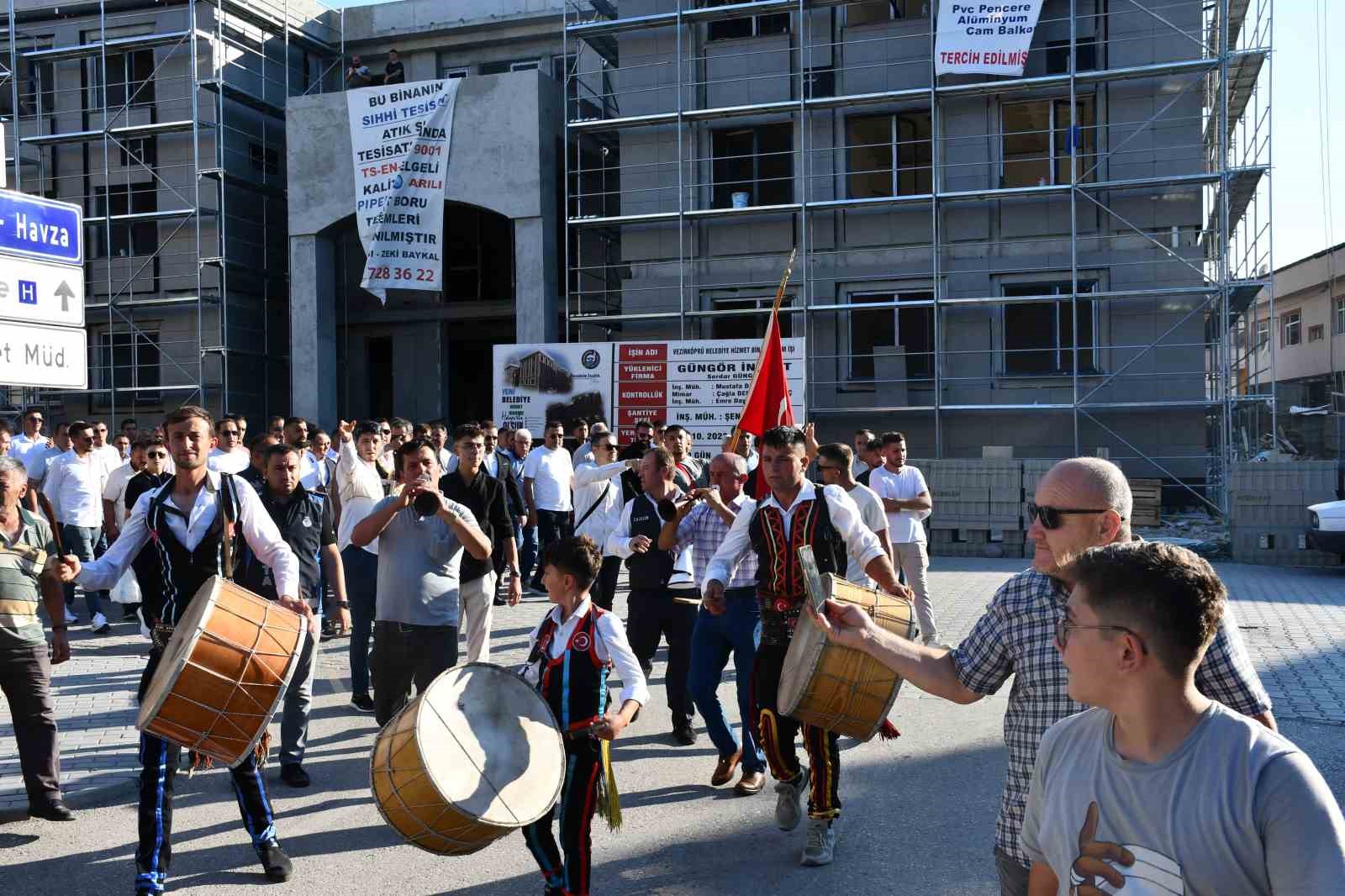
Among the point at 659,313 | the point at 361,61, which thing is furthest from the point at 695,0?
the point at 361,61

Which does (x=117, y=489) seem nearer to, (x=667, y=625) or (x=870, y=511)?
(x=667, y=625)

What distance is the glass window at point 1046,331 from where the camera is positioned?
21516mm

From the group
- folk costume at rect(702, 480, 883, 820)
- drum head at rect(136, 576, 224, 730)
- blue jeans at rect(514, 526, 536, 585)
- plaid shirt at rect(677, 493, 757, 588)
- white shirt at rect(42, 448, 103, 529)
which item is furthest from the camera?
blue jeans at rect(514, 526, 536, 585)

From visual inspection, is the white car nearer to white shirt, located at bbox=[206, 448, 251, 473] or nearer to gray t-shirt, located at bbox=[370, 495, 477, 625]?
gray t-shirt, located at bbox=[370, 495, 477, 625]

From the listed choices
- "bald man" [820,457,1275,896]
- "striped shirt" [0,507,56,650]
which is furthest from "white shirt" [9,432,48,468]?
"bald man" [820,457,1275,896]

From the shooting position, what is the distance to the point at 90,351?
2841 centimetres

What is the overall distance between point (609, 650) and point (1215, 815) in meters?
2.91

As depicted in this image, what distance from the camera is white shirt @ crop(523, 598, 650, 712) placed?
456 centimetres

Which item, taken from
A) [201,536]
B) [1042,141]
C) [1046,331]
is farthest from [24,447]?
[1042,141]

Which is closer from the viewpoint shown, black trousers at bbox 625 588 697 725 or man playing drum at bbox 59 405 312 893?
man playing drum at bbox 59 405 312 893

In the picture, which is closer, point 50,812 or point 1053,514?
point 1053,514

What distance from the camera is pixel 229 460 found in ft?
33.2

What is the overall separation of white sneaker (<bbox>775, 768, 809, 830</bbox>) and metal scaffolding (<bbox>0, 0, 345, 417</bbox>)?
23.0 meters

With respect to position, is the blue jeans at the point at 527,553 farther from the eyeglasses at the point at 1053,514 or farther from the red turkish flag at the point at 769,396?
the eyeglasses at the point at 1053,514
